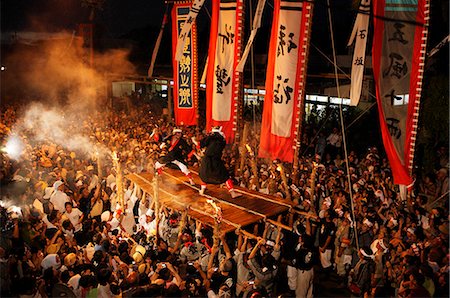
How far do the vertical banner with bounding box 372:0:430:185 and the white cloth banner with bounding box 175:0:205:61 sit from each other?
4536mm

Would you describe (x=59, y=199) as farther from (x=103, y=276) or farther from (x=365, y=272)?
(x=365, y=272)

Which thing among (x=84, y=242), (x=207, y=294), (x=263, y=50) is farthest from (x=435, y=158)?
(x=263, y=50)

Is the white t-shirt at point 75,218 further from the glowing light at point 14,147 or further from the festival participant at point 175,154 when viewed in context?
the glowing light at point 14,147

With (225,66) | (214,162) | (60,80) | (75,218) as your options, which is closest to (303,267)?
(214,162)

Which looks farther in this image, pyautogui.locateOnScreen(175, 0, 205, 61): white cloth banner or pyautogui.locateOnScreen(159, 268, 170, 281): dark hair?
pyautogui.locateOnScreen(175, 0, 205, 61): white cloth banner

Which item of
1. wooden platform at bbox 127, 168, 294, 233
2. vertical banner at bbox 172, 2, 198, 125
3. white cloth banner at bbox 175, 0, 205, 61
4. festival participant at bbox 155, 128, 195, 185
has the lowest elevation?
wooden platform at bbox 127, 168, 294, 233

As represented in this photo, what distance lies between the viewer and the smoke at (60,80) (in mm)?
19750

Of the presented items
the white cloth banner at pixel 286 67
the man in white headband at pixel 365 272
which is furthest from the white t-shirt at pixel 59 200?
the man in white headband at pixel 365 272

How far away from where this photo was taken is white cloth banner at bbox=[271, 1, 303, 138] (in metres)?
8.55

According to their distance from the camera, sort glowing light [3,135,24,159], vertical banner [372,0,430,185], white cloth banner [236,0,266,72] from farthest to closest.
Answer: glowing light [3,135,24,159]
white cloth banner [236,0,266,72]
vertical banner [372,0,430,185]

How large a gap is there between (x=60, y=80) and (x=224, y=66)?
67.9 feet

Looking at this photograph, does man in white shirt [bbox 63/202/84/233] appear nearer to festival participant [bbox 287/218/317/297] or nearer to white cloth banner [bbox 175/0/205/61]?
festival participant [bbox 287/218/317/297]

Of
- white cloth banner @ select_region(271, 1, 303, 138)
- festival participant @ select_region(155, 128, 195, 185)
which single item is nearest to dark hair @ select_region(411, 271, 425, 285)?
white cloth banner @ select_region(271, 1, 303, 138)

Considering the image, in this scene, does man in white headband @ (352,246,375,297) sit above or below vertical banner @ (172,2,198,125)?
below
